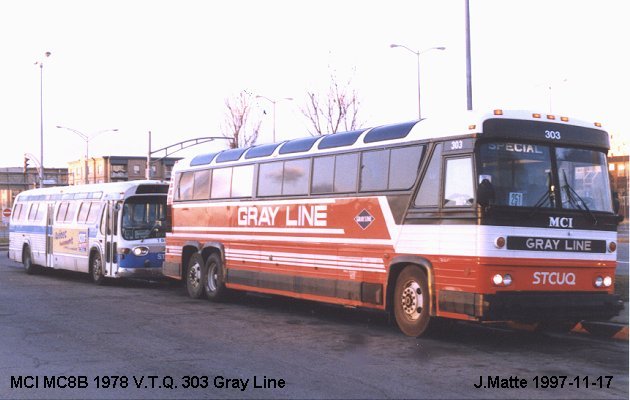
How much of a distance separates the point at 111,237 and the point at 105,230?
1.60 feet

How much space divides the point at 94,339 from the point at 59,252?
1533cm

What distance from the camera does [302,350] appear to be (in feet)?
37.0

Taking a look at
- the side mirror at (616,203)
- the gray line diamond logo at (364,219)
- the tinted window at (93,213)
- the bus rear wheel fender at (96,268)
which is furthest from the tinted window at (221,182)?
the side mirror at (616,203)

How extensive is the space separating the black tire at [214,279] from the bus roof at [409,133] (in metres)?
2.33

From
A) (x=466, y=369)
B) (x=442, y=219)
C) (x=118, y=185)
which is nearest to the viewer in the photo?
(x=466, y=369)

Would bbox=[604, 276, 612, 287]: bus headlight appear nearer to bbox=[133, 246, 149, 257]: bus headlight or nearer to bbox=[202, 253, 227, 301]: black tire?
bbox=[202, 253, 227, 301]: black tire

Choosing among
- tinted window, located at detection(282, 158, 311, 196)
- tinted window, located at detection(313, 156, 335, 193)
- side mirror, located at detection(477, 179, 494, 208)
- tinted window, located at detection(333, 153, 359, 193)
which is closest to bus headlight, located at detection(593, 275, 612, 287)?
side mirror, located at detection(477, 179, 494, 208)

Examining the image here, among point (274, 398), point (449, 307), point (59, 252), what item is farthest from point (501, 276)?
point (59, 252)

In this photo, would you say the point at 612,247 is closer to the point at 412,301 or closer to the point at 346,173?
the point at 412,301

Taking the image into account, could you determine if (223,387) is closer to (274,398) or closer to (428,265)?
(274,398)

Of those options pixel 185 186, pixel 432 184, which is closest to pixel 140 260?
pixel 185 186

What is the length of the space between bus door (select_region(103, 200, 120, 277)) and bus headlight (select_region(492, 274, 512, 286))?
13.6 metres

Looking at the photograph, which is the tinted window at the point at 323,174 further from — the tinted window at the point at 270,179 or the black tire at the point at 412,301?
the black tire at the point at 412,301

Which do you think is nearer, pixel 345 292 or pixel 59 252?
pixel 345 292
